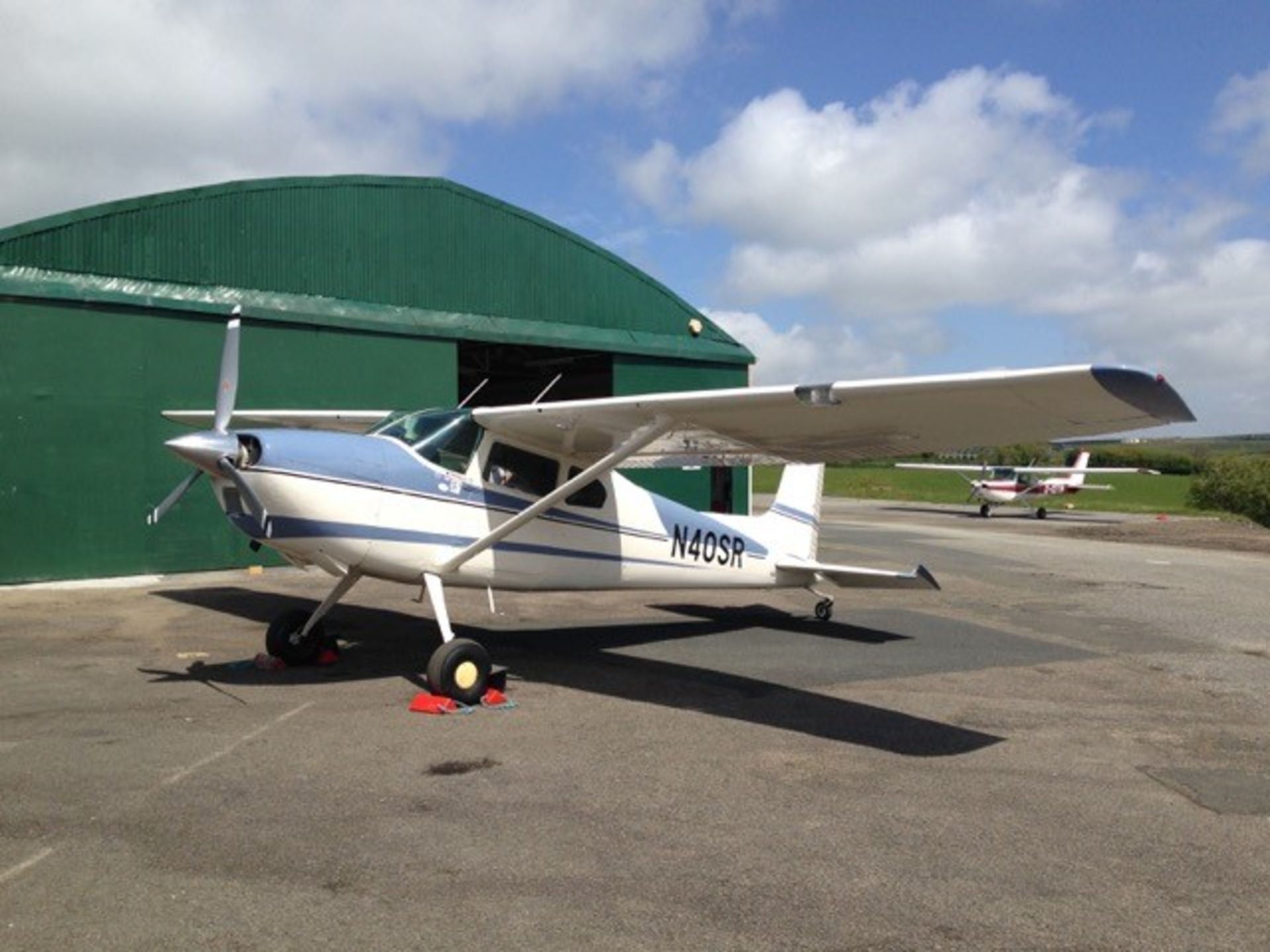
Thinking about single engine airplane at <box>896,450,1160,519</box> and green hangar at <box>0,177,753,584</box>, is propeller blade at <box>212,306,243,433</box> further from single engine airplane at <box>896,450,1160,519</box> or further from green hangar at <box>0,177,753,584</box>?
single engine airplane at <box>896,450,1160,519</box>

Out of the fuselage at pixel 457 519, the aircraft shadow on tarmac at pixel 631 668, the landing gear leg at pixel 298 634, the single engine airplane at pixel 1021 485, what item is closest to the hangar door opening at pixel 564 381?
the aircraft shadow on tarmac at pixel 631 668

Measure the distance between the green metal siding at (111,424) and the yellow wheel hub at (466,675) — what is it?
932 centimetres

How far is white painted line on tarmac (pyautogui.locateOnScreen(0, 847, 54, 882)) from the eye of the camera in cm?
402

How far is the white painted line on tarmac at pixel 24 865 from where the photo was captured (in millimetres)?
4016

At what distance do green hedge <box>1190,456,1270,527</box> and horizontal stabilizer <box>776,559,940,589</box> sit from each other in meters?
39.0

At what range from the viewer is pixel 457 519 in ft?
26.6

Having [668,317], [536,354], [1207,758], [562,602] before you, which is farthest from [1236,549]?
[1207,758]

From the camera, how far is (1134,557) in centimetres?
2286

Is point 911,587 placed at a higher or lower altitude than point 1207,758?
higher

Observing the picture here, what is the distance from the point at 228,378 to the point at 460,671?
3.16 metres

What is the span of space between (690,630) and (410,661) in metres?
3.54

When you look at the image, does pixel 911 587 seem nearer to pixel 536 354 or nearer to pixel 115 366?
pixel 115 366

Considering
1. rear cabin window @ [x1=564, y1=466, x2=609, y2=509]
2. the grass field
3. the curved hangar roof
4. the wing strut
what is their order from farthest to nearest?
the grass field < the curved hangar roof < rear cabin window @ [x1=564, y1=466, x2=609, y2=509] < the wing strut

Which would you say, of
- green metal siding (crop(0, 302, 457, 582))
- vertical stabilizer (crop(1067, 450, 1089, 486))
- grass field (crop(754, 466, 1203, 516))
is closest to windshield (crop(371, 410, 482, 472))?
green metal siding (crop(0, 302, 457, 582))
